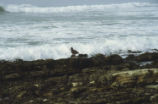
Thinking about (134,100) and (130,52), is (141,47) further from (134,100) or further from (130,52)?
(134,100)

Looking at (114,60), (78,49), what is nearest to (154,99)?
(114,60)

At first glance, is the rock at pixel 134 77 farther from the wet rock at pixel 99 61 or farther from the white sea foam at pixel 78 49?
the white sea foam at pixel 78 49

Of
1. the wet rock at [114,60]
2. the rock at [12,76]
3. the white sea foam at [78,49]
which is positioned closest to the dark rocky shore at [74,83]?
the rock at [12,76]

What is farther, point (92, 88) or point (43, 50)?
point (43, 50)

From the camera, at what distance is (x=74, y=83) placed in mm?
5848

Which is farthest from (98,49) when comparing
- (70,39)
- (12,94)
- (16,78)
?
(12,94)

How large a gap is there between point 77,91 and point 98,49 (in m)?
5.03

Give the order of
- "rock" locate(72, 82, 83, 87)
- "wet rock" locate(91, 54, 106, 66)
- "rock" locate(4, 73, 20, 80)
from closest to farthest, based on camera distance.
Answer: "rock" locate(72, 82, 83, 87)
"rock" locate(4, 73, 20, 80)
"wet rock" locate(91, 54, 106, 66)

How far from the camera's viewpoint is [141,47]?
35.1 feet

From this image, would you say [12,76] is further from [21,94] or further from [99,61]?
[99,61]

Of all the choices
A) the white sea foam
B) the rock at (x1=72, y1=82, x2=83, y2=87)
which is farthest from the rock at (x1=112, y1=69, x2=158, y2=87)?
the white sea foam

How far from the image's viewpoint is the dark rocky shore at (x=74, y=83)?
4.99 metres

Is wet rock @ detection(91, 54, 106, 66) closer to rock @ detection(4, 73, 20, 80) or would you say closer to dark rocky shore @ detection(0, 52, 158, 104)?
dark rocky shore @ detection(0, 52, 158, 104)

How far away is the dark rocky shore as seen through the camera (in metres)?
4.99
